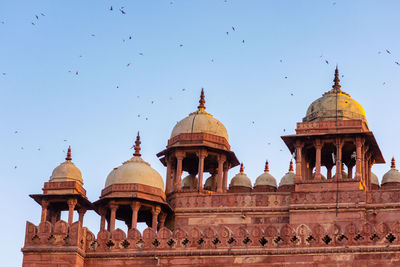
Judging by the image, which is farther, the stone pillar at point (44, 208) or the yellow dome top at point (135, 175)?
the stone pillar at point (44, 208)

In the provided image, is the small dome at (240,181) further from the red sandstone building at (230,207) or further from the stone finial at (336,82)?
the stone finial at (336,82)

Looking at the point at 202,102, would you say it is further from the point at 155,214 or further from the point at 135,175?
the point at 155,214

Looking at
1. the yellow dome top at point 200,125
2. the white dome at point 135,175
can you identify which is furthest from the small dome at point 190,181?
the white dome at point 135,175

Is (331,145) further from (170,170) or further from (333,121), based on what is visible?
(170,170)

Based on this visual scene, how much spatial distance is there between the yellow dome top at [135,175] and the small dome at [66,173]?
2.35 metres

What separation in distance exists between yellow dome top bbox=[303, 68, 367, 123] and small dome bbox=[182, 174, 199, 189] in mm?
6013

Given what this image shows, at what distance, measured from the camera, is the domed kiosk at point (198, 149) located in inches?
1601

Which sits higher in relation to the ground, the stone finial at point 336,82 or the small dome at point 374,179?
the stone finial at point 336,82

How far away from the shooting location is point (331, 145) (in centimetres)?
3972

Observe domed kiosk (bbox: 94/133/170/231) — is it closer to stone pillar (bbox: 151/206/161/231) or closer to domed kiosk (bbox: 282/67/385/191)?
stone pillar (bbox: 151/206/161/231)

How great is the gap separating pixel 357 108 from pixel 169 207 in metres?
8.08

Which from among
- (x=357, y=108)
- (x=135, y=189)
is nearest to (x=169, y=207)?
(x=135, y=189)

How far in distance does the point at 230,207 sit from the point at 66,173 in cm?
702

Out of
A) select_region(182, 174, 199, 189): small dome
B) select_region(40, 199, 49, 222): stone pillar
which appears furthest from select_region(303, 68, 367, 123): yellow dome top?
select_region(40, 199, 49, 222): stone pillar
